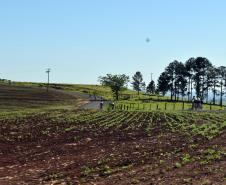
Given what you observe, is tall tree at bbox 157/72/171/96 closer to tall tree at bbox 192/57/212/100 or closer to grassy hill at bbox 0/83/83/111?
tall tree at bbox 192/57/212/100

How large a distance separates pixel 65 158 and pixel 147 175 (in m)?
6.11

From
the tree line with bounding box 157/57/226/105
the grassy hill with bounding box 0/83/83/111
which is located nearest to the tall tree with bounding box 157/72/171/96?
the tree line with bounding box 157/57/226/105

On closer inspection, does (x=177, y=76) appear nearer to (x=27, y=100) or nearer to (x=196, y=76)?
(x=196, y=76)

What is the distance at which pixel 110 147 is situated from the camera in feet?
76.2

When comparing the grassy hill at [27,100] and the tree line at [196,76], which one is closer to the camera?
the grassy hill at [27,100]

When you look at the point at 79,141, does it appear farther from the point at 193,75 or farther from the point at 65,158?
the point at 193,75

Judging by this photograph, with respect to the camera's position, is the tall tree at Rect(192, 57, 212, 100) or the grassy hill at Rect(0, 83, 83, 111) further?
the tall tree at Rect(192, 57, 212, 100)

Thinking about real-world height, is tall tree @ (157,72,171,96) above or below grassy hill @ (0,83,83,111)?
above

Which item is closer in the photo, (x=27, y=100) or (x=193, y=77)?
(x=27, y=100)

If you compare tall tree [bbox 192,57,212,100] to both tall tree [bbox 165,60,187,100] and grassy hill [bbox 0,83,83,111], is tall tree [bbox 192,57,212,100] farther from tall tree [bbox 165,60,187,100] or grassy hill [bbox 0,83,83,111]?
grassy hill [bbox 0,83,83,111]

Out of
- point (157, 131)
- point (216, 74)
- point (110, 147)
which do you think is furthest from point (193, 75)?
point (110, 147)

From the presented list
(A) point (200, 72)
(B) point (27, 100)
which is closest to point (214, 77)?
(A) point (200, 72)

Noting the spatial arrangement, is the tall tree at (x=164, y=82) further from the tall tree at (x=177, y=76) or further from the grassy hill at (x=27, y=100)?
the grassy hill at (x=27, y=100)

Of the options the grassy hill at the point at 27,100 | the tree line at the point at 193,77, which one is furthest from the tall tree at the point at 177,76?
the grassy hill at the point at 27,100
